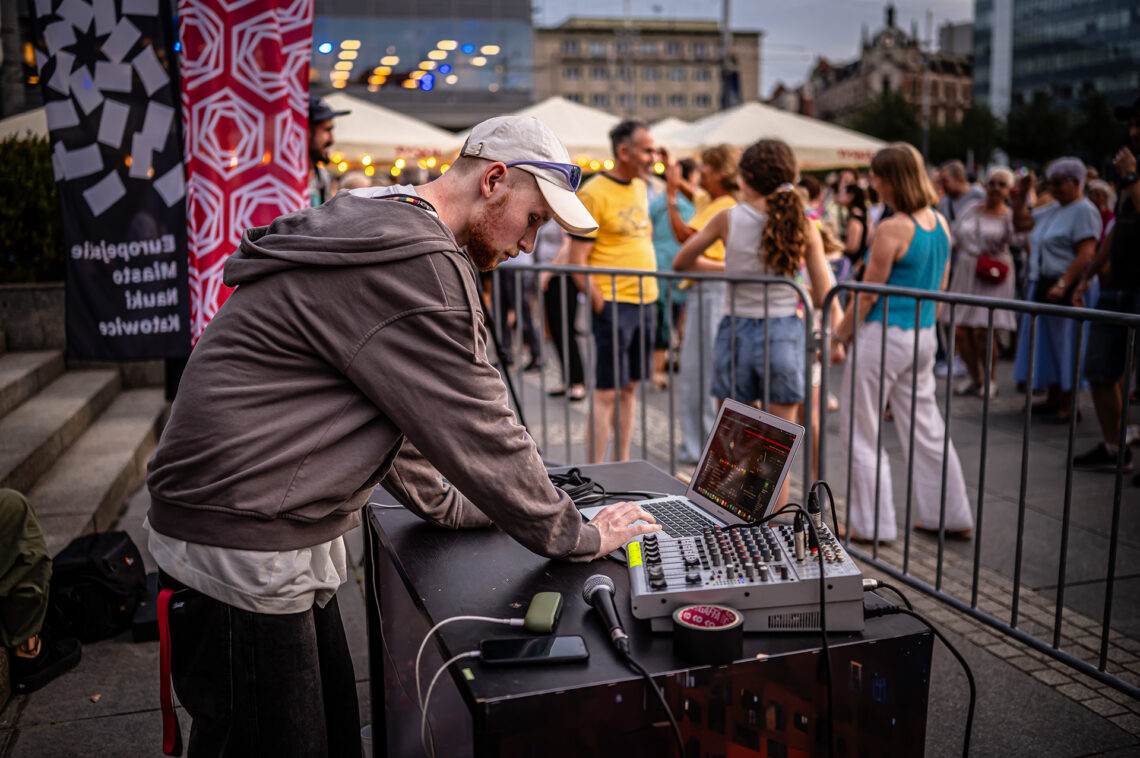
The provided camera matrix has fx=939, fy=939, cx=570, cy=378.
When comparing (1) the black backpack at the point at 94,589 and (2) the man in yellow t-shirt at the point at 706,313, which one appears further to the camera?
(2) the man in yellow t-shirt at the point at 706,313

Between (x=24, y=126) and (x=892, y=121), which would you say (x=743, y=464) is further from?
(x=892, y=121)

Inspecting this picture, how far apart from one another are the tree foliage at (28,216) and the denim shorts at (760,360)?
5.40 m

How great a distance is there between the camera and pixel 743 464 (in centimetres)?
241

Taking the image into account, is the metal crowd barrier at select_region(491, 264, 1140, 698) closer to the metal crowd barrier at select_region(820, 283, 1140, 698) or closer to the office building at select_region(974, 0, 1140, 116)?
the metal crowd barrier at select_region(820, 283, 1140, 698)

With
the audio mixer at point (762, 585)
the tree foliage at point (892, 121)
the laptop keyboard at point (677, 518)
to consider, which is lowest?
the laptop keyboard at point (677, 518)

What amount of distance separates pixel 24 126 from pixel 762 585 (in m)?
9.11

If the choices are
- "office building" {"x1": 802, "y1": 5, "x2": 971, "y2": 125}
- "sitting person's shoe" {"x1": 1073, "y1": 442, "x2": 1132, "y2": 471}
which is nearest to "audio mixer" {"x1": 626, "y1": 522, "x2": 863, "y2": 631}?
"sitting person's shoe" {"x1": 1073, "y1": 442, "x2": 1132, "y2": 471}

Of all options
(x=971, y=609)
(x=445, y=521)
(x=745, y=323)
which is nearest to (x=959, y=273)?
(x=745, y=323)

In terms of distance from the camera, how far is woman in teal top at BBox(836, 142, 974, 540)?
4.85 m

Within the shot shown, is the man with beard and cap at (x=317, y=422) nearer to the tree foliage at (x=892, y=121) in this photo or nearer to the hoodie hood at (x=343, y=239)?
the hoodie hood at (x=343, y=239)

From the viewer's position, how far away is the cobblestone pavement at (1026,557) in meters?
3.65

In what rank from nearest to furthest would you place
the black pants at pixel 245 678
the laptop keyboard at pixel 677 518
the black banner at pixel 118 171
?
the black pants at pixel 245 678 < the laptop keyboard at pixel 677 518 < the black banner at pixel 118 171

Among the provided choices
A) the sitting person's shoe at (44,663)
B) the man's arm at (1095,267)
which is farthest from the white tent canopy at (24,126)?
the man's arm at (1095,267)

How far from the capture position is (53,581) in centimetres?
374
